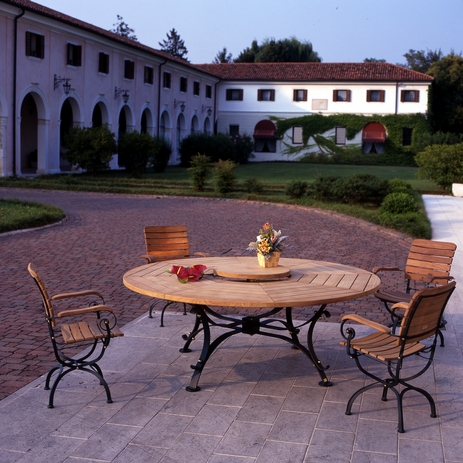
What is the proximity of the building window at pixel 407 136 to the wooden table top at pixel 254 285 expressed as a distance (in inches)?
1832

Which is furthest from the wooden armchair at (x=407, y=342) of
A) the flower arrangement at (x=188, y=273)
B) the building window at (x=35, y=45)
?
the building window at (x=35, y=45)

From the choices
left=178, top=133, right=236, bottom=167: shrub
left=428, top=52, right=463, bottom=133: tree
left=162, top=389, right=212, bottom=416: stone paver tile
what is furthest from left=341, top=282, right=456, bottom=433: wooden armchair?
left=428, top=52, right=463, bottom=133: tree

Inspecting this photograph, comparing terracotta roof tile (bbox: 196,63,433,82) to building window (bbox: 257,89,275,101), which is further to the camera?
building window (bbox: 257,89,275,101)

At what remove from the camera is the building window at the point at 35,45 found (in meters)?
27.5

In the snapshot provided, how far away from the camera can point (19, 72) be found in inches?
1064

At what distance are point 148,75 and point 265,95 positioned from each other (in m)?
15.8

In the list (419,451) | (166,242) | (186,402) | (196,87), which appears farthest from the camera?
(196,87)

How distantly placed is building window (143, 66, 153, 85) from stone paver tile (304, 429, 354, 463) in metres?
36.5

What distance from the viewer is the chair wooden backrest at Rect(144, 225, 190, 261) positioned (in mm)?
7367

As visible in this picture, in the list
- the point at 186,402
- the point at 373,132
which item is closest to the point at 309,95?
the point at 373,132

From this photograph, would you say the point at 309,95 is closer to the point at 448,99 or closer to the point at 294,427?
→ the point at 448,99

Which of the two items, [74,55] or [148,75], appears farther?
[148,75]

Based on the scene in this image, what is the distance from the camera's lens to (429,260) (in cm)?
705

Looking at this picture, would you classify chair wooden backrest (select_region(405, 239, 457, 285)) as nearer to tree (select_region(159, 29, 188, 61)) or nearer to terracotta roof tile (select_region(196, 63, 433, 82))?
terracotta roof tile (select_region(196, 63, 433, 82))
